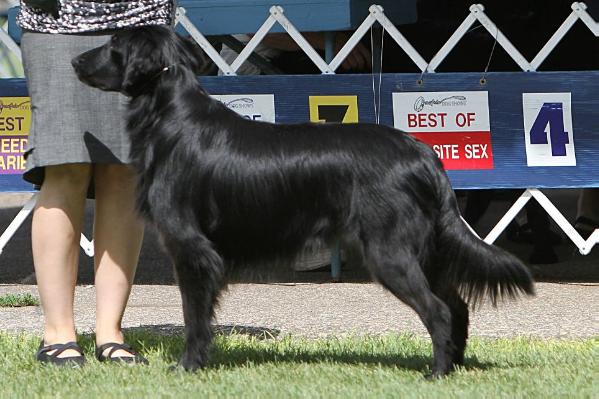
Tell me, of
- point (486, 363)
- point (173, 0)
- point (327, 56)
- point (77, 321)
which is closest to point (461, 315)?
point (486, 363)

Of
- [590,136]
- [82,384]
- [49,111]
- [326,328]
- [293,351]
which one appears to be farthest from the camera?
[590,136]

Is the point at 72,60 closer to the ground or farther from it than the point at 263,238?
farther from it

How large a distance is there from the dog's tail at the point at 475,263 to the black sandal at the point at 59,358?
60.5 inches

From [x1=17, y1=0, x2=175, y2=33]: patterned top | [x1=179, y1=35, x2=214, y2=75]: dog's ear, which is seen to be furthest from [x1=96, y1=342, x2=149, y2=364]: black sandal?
[x1=17, y1=0, x2=175, y2=33]: patterned top

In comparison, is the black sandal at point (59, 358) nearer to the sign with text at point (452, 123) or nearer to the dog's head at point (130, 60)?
the dog's head at point (130, 60)

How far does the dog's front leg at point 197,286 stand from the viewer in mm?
4402

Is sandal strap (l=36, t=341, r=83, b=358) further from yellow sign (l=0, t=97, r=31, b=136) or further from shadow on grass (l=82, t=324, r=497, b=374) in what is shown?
yellow sign (l=0, t=97, r=31, b=136)

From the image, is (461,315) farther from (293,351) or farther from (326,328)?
(326,328)

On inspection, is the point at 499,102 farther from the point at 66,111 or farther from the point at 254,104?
the point at 66,111

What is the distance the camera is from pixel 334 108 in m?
6.68

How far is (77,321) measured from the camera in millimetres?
5855

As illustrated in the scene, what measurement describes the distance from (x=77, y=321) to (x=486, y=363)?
2.23 meters

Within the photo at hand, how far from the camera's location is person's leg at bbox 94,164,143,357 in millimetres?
4805

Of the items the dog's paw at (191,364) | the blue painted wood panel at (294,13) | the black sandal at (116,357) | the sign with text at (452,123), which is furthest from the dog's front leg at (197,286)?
the blue painted wood panel at (294,13)
